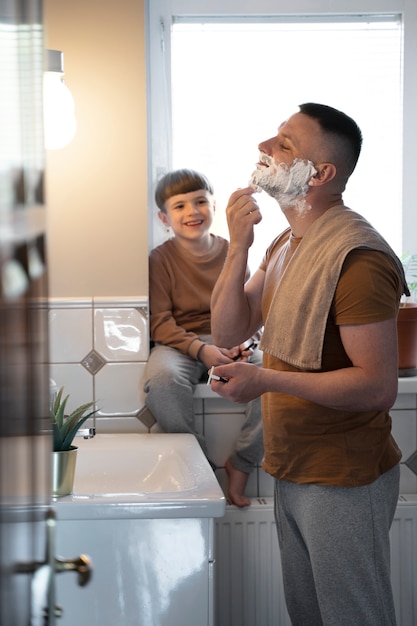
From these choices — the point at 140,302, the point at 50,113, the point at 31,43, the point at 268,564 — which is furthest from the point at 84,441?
the point at 31,43

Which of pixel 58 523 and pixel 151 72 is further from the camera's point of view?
pixel 151 72

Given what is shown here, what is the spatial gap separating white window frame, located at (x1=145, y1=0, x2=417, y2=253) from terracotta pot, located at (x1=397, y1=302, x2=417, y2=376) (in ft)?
2.05

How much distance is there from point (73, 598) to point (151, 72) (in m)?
1.74

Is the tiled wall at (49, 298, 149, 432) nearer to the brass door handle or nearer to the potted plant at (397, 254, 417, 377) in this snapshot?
the potted plant at (397, 254, 417, 377)

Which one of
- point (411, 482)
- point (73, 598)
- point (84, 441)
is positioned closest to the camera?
point (73, 598)

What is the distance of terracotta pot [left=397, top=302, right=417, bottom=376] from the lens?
105 inches

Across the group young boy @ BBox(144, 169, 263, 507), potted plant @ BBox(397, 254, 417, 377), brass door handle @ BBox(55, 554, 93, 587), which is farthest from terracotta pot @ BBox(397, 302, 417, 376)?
brass door handle @ BBox(55, 554, 93, 587)

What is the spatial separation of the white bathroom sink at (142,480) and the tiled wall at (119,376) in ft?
0.40

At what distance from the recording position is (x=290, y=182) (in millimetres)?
1721

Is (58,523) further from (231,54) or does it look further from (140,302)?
(231,54)

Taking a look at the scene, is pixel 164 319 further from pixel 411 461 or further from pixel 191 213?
pixel 411 461

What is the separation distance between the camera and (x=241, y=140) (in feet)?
9.62

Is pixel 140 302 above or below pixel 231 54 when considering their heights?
below

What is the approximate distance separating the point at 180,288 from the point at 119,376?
1.12ft
